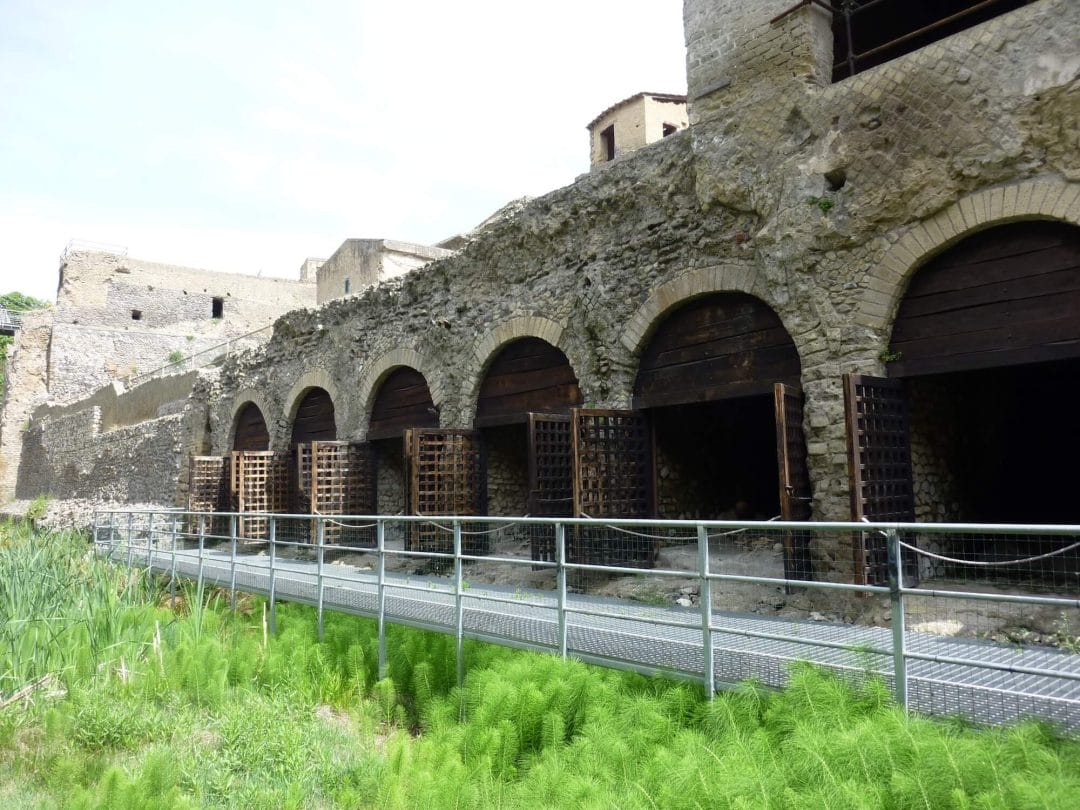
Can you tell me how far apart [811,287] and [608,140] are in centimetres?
1763

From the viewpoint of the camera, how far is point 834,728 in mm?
3611

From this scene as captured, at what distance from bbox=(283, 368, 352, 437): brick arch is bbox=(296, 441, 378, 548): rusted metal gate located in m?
0.62

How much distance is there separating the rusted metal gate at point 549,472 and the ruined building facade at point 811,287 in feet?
1.57

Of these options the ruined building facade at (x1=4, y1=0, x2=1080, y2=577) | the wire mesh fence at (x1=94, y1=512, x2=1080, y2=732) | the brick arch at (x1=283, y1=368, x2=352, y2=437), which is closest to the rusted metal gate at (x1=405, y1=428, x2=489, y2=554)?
the wire mesh fence at (x1=94, y1=512, x2=1080, y2=732)

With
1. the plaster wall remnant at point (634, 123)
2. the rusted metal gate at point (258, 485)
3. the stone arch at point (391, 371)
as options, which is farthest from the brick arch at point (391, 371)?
the plaster wall remnant at point (634, 123)

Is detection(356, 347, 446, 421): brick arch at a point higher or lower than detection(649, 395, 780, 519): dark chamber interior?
higher

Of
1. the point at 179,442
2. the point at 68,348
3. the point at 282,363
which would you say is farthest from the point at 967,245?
the point at 68,348

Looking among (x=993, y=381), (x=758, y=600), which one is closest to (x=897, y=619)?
(x=758, y=600)

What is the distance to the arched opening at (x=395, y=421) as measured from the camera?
12383 millimetres

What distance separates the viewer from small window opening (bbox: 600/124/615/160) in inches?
926

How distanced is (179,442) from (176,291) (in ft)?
55.5

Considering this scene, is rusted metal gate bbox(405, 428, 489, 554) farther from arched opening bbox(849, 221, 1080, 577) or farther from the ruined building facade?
arched opening bbox(849, 221, 1080, 577)

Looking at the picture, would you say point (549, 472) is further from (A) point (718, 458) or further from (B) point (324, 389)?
(B) point (324, 389)

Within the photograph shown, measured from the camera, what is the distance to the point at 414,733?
220 inches
